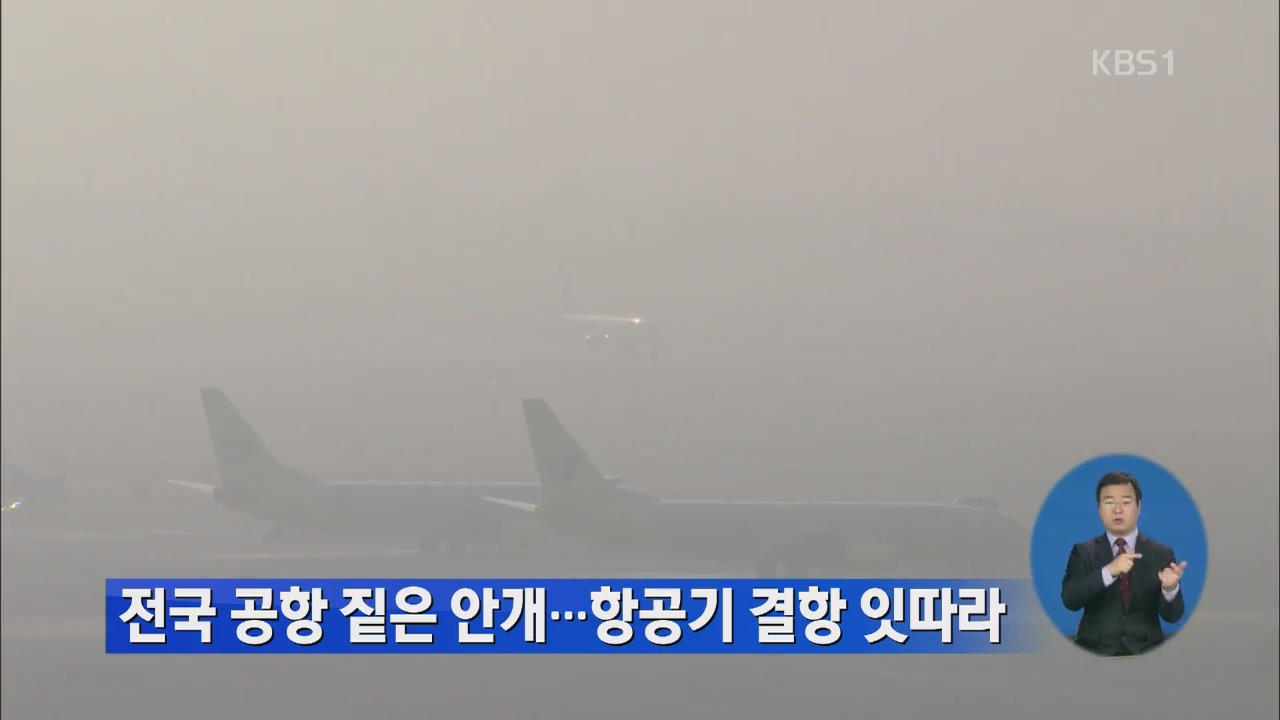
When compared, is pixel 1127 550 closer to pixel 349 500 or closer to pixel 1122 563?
pixel 1122 563

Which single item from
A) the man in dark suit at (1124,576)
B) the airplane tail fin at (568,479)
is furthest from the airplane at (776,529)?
the man in dark suit at (1124,576)

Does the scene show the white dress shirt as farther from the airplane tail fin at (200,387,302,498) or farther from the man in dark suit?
the airplane tail fin at (200,387,302,498)

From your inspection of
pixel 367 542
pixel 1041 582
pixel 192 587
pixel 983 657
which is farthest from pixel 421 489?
pixel 1041 582

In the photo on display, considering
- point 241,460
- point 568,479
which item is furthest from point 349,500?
point 568,479

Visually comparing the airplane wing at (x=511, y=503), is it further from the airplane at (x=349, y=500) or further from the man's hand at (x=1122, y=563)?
the man's hand at (x=1122, y=563)

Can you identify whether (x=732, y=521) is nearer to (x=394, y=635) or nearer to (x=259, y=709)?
(x=259, y=709)

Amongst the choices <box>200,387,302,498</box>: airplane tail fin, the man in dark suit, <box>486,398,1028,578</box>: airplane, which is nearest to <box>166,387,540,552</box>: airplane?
<box>200,387,302,498</box>: airplane tail fin
